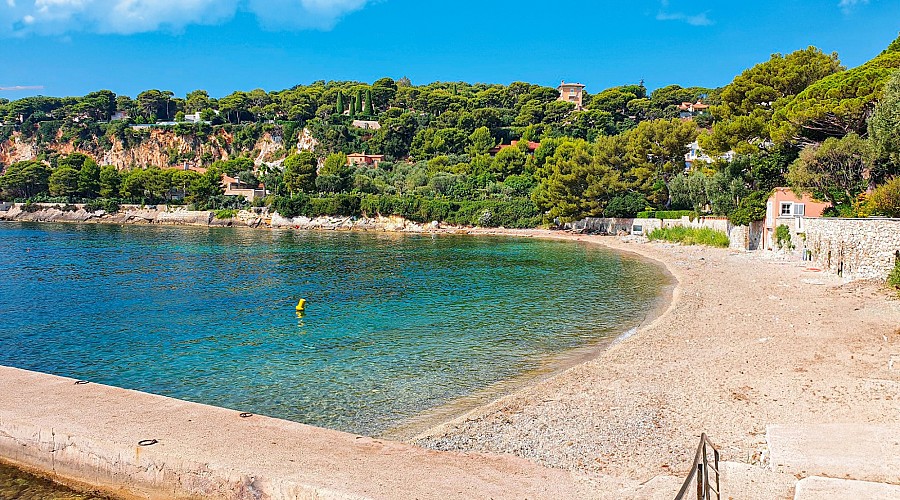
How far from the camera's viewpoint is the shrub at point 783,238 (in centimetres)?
2928

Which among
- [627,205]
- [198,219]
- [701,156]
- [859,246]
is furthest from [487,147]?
[859,246]

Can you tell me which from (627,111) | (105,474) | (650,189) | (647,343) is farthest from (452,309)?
(627,111)

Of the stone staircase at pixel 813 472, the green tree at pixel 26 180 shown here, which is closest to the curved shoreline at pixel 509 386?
the stone staircase at pixel 813 472

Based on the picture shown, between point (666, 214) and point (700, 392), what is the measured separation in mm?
41791

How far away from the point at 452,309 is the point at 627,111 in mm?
107726

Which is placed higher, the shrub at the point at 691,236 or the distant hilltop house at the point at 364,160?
the distant hilltop house at the point at 364,160

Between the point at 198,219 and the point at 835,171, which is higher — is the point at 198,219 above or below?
A: below

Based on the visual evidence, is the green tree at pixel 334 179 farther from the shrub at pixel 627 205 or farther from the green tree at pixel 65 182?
the green tree at pixel 65 182

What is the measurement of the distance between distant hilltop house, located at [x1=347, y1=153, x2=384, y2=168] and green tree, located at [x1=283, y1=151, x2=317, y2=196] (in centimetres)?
1330

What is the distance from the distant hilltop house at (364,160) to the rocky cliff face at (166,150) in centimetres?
1892

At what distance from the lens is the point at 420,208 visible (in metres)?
71.5

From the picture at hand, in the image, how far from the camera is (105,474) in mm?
6754

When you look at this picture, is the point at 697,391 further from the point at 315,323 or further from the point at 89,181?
the point at 89,181

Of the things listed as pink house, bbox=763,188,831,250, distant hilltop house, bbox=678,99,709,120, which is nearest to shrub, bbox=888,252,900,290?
pink house, bbox=763,188,831,250
